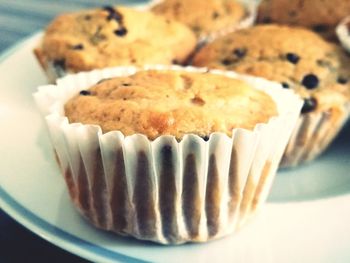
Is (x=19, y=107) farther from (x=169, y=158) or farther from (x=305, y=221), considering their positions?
(x=305, y=221)

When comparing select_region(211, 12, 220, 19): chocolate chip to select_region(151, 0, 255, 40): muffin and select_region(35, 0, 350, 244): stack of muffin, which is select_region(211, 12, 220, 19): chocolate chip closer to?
select_region(151, 0, 255, 40): muffin

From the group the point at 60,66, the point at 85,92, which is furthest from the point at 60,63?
the point at 85,92

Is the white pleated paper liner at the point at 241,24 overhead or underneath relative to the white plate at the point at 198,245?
underneath

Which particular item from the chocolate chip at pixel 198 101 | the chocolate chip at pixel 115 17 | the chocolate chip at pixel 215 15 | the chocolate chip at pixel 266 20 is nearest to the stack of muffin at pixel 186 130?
the chocolate chip at pixel 198 101

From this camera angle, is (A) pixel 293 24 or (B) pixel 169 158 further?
(A) pixel 293 24

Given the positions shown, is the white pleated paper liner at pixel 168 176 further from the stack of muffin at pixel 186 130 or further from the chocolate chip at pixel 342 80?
the chocolate chip at pixel 342 80

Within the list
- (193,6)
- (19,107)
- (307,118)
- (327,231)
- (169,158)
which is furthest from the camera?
(193,6)

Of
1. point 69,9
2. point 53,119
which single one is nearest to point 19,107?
point 53,119
